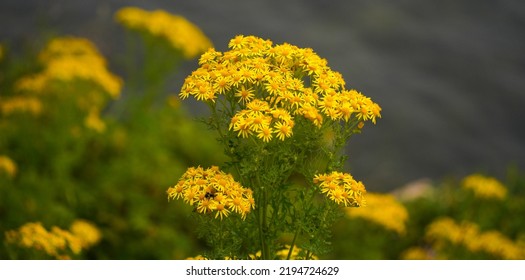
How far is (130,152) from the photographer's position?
3.44 m

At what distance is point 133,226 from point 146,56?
0.90 metres

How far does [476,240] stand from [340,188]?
4.93ft

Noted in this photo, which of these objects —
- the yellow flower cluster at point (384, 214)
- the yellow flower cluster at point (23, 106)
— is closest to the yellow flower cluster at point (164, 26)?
the yellow flower cluster at point (23, 106)

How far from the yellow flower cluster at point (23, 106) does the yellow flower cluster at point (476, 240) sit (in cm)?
187

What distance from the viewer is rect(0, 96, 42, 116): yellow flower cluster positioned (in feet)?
10.7

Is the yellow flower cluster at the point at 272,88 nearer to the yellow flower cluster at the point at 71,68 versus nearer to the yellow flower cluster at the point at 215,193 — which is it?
the yellow flower cluster at the point at 215,193

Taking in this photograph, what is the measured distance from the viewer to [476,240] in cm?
285

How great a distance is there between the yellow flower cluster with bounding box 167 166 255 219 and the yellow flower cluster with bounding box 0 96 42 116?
1917mm

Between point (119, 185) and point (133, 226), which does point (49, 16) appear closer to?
point (119, 185)

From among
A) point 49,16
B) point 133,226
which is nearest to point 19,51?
point 49,16

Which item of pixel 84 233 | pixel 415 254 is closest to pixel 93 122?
pixel 84 233

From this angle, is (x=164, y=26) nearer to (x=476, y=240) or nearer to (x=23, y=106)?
(x=23, y=106)

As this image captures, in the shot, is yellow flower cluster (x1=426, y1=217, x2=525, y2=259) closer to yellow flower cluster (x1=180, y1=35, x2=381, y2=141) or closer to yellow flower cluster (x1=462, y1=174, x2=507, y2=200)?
yellow flower cluster (x1=462, y1=174, x2=507, y2=200)

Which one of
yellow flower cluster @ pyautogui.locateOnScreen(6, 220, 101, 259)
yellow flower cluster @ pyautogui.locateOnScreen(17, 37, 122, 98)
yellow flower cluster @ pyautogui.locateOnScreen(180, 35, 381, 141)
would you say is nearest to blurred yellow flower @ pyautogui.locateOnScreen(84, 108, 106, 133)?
yellow flower cluster @ pyautogui.locateOnScreen(17, 37, 122, 98)
